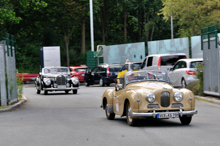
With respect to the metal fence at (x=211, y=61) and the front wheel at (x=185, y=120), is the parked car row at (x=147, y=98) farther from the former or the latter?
the metal fence at (x=211, y=61)

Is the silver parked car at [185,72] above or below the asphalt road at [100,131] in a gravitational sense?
above

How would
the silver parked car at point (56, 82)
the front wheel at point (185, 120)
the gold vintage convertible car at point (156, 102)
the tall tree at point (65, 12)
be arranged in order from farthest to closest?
the tall tree at point (65, 12) < the silver parked car at point (56, 82) < the front wheel at point (185, 120) < the gold vintage convertible car at point (156, 102)

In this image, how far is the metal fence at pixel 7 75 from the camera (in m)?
17.2

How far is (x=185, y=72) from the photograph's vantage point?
73.2ft

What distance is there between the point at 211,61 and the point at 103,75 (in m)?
16.3

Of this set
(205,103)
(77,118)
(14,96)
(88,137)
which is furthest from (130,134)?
(14,96)

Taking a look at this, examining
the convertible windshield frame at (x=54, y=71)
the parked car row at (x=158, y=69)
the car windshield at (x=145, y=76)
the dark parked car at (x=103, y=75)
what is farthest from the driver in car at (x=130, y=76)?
the dark parked car at (x=103, y=75)

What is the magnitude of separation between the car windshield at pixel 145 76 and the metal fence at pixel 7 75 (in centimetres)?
704

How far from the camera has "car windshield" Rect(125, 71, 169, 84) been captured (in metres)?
11.6

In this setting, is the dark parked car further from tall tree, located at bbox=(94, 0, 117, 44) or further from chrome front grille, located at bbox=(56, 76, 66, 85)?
tall tree, located at bbox=(94, 0, 117, 44)

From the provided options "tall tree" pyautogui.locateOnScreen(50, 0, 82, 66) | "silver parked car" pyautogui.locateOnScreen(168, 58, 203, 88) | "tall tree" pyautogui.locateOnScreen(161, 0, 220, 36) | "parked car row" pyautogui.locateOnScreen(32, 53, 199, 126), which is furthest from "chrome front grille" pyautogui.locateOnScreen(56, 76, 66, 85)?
"tall tree" pyautogui.locateOnScreen(50, 0, 82, 66)

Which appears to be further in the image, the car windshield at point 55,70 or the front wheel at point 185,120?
the car windshield at point 55,70

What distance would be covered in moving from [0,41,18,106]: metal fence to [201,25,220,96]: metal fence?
829 centimetres

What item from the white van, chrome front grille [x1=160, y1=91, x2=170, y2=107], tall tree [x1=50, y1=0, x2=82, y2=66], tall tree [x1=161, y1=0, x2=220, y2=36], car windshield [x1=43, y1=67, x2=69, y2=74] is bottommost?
chrome front grille [x1=160, y1=91, x2=170, y2=107]
